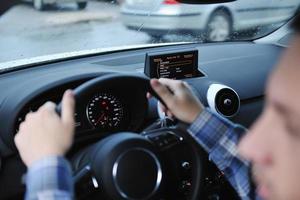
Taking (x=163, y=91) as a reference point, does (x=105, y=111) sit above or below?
below

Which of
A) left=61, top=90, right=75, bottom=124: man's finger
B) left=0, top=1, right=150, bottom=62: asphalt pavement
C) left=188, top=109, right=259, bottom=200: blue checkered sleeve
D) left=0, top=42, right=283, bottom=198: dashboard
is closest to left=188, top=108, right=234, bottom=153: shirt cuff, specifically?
left=188, top=109, right=259, bottom=200: blue checkered sleeve

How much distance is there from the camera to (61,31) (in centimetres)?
363

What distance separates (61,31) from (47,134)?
219 centimetres

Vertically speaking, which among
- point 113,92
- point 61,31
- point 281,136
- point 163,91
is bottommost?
point 61,31

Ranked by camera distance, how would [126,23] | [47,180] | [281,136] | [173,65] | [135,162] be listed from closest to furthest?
[281,136] → [47,180] → [135,162] → [173,65] → [126,23]

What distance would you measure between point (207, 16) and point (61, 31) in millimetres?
1104

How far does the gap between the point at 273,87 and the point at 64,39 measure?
2.48m

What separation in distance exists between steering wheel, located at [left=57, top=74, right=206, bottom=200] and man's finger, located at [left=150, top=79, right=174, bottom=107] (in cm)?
3

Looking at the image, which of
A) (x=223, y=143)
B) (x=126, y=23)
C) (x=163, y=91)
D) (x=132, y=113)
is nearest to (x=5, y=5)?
(x=132, y=113)

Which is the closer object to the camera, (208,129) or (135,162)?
(135,162)

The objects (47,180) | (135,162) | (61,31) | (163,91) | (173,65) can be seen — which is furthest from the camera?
(61,31)

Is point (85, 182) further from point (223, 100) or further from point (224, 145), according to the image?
point (223, 100)

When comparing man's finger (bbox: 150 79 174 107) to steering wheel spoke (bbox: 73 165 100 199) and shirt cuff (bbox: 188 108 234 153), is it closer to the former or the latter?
shirt cuff (bbox: 188 108 234 153)

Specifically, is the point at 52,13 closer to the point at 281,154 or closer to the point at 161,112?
the point at 161,112
